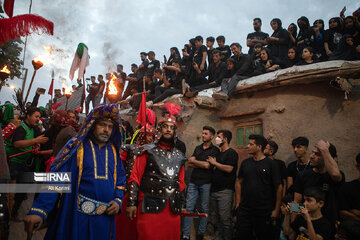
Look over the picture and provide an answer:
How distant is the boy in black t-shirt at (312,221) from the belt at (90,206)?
226 centimetres

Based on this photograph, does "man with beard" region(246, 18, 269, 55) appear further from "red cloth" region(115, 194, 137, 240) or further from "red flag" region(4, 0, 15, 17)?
"red flag" region(4, 0, 15, 17)

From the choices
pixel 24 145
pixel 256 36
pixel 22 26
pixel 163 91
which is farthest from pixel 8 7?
pixel 256 36

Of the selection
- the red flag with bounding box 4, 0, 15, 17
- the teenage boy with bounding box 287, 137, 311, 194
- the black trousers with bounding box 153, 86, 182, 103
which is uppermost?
the black trousers with bounding box 153, 86, 182, 103

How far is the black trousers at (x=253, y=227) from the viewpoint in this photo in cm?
396

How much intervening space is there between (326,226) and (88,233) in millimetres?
2742

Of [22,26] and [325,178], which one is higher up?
Answer: [22,26]

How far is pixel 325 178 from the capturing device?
10.5 feet

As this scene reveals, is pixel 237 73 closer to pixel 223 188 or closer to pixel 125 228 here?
pixel 223 188

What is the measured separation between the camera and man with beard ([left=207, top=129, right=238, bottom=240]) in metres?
4.88

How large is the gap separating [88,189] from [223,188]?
3211 millimetres

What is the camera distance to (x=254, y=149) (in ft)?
14.5

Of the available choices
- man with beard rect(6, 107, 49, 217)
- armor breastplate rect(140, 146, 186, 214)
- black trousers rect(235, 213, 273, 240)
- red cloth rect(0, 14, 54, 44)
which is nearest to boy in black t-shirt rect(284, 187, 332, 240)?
black trousers rect(235, 213, 273, 240)

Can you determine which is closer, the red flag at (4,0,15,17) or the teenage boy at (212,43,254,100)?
the red flag at (4,0,15,17)

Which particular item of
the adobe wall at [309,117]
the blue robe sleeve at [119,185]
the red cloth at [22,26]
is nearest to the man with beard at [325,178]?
the adobe wall at [309,117]
